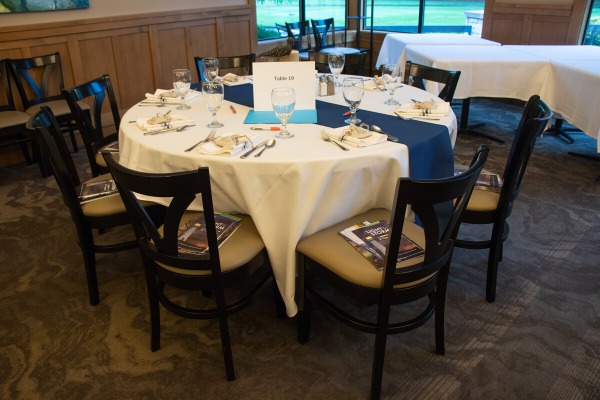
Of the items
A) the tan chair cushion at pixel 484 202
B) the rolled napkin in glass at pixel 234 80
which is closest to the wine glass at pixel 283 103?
the tan chair cushion at pixel 484 202

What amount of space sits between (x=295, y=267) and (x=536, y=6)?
520 cm

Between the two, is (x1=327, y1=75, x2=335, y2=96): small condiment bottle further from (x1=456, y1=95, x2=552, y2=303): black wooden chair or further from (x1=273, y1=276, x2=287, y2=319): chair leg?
(x1=273, y1=276, x2=287, y2=319): chair leg

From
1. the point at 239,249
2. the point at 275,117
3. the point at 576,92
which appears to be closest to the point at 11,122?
the point at 275,117

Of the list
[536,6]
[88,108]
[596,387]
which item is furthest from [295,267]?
[536,6]

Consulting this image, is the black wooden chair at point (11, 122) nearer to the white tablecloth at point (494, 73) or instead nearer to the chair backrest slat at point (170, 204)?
the chair backrest slat at point (170, 204)

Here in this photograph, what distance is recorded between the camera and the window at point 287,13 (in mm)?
5950

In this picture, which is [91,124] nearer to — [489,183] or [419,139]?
[419,139]

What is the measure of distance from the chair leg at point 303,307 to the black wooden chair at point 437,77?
153cm

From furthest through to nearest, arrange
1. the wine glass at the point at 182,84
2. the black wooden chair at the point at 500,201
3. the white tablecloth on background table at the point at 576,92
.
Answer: the white tablecloth on background table at the point at 576,92 < the wine glass at the point at 182,84 < the black wooden chair at the point at 500,201

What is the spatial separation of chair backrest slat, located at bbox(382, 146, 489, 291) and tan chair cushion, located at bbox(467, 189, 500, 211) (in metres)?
0.47

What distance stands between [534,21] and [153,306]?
5575 millimetres

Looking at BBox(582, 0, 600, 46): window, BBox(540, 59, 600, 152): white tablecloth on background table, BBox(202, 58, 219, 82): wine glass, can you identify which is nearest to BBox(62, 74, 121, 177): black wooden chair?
BBox(202, 58, 219, 82): wine glass

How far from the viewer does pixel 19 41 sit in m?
3.60

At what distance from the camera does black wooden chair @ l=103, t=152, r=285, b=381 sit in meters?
1.33
